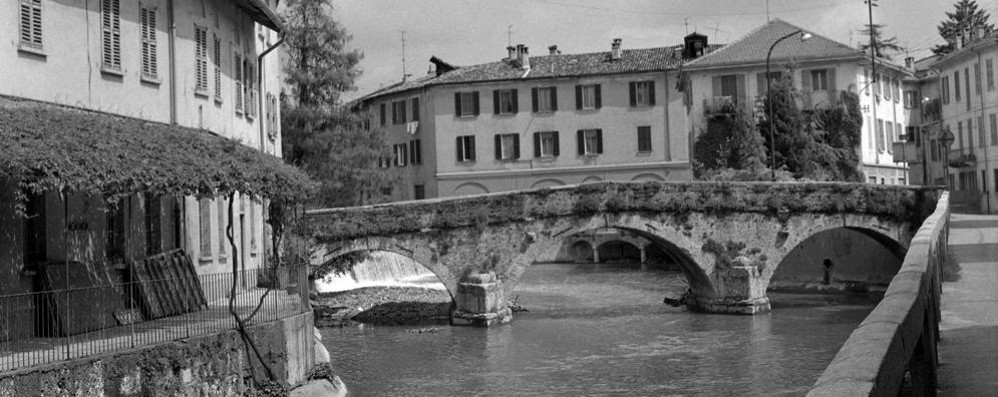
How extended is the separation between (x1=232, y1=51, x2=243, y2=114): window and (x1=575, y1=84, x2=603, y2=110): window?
1321 inches

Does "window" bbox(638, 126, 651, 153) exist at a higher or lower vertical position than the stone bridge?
higher

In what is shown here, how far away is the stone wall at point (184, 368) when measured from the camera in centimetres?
1304

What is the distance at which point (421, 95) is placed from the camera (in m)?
60.5

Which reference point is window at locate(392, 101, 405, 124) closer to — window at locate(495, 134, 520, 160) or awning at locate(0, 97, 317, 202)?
window at locate(495, 134, 520, 160)

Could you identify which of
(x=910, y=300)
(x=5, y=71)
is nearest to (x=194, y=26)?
(x=5, y=71)

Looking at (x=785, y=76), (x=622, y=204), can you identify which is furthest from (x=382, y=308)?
(x=785, y=76)

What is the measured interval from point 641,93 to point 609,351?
3135 centimetres

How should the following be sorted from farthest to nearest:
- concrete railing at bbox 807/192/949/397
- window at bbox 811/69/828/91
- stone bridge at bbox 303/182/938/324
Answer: window at bbox 811/69/828/91
stone bridge at bbox 303/182/938/324
concrete railing at bbox 807/192/949/397

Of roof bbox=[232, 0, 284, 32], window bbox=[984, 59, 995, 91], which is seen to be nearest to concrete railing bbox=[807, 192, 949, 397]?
roof bbox=[232, 0, 284, 32]

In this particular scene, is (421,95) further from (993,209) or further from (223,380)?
(223,380)

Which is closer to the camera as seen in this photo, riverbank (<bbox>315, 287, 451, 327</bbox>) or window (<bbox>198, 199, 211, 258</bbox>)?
window (<bbox>198, 199, 211, 258</bbox>)

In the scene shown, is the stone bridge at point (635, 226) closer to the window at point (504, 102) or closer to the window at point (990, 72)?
the window at point (990, 72)

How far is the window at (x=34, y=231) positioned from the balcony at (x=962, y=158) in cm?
4916

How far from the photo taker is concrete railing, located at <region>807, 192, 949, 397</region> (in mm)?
4723
